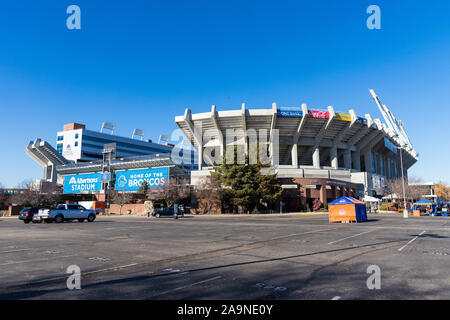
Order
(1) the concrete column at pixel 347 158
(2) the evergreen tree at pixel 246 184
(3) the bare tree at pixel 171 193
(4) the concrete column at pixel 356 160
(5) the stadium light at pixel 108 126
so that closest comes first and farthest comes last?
(2) the evergreen tree at pixel 246 184 < (3) the bare tree at pixel 171 193 < (1) the concrete column at pixel 347 158 < (4) the concrete column at pixel 356 160 < (5) the stadium light at pixel 108 126

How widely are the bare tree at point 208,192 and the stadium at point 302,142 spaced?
8.64 feet

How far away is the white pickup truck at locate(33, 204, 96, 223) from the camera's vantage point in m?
27.9

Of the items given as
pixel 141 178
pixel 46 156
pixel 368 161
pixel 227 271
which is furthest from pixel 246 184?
pixel 46 156

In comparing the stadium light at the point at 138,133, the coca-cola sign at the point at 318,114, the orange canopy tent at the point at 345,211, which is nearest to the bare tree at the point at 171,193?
the coca-cola sign at the point at 318,114

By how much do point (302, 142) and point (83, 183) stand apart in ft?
177

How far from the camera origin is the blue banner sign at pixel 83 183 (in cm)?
6975

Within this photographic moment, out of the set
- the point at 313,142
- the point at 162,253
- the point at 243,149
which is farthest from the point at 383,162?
the point at 162,253

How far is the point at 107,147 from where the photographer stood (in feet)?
239

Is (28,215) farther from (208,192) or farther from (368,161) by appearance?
(368,161)

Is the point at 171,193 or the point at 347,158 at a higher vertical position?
the point at 347,158

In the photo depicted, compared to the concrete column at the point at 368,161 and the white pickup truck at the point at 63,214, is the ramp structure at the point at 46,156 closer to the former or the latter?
the white pickup truck at the point at 63,214

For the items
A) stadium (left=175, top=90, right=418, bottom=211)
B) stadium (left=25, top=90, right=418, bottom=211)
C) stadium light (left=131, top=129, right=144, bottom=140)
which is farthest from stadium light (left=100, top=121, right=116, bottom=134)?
stadium (left=175, top=90, right=418, bottom=211)

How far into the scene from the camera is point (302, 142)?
6881cm
